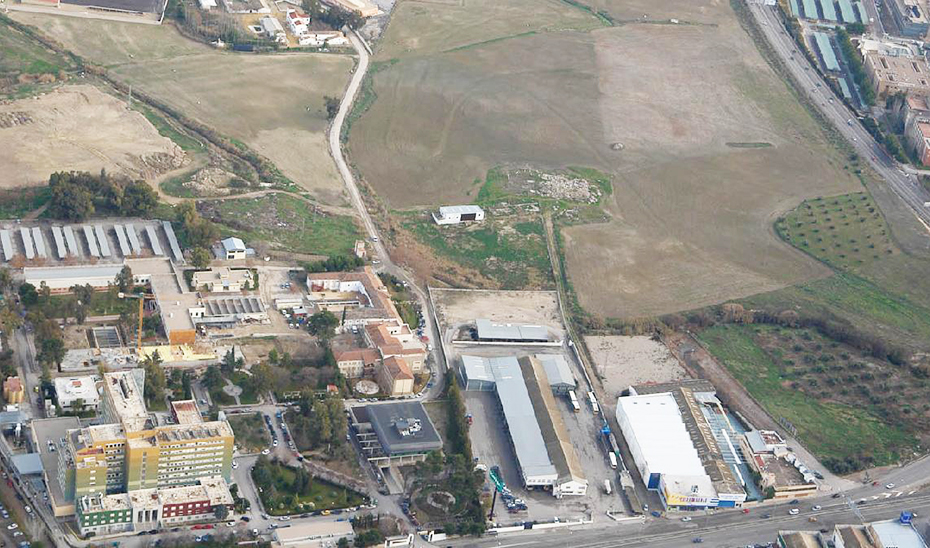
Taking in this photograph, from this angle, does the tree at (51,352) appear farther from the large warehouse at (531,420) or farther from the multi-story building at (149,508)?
the large warehouse at (531,420)

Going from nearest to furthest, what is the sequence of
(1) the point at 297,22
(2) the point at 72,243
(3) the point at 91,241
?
(2) the point at 72,243 < (3) the point at 91,241 < (1) the point at 297,22

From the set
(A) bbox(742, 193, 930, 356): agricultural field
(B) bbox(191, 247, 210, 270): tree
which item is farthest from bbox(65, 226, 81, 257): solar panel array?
(A) bbox(742, 193, 930, 356): agricultural field

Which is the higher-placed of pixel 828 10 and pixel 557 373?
pixel 557 373

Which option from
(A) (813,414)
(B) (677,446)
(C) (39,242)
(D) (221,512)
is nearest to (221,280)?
(C) (39,242)

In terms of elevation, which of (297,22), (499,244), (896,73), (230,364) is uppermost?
(230,364)

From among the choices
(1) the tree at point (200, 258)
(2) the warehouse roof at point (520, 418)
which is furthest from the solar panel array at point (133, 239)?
(2) the warehouse roof at point (520, 418)

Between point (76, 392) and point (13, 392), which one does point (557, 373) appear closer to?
point (76, 392)

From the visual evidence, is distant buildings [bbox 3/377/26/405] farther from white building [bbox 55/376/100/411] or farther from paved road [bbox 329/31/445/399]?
paved road [bbox 329/31/445/399]

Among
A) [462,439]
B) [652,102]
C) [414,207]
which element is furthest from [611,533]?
[652,102]
